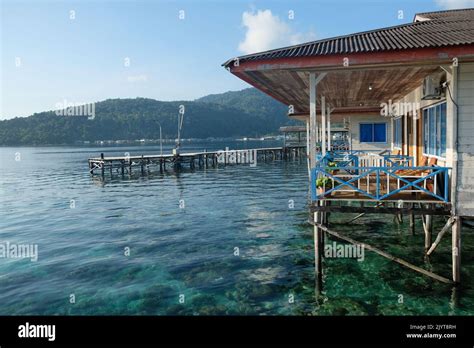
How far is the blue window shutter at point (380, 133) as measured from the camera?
23.6m

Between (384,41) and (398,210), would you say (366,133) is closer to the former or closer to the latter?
(384,41)

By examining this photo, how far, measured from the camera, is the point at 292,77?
10766 millimetres

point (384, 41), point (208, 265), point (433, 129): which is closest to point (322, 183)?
point (384, 41)

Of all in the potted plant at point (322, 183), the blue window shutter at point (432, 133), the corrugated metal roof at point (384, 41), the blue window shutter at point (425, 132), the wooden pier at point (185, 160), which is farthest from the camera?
the wooden pier at point (185, 160)

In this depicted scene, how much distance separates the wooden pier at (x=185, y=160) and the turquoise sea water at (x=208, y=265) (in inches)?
834

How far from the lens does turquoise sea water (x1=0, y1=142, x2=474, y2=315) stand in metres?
9.61

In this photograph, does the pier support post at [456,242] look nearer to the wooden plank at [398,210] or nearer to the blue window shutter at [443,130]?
the wooden plank at [398,210]

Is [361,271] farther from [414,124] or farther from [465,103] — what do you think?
[414,124]

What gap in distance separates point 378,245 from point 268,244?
4.05 metres

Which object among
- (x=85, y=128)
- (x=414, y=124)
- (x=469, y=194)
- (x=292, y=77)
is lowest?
(x=469, y=194)

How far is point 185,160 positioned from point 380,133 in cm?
3224

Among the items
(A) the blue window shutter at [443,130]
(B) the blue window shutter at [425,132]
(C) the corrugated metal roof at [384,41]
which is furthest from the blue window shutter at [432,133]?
(C) the corrugated metal roof at [384,41]

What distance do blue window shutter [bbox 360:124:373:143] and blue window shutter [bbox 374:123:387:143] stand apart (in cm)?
29

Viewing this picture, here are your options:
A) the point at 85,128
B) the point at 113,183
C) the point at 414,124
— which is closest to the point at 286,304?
the point at 414,124
